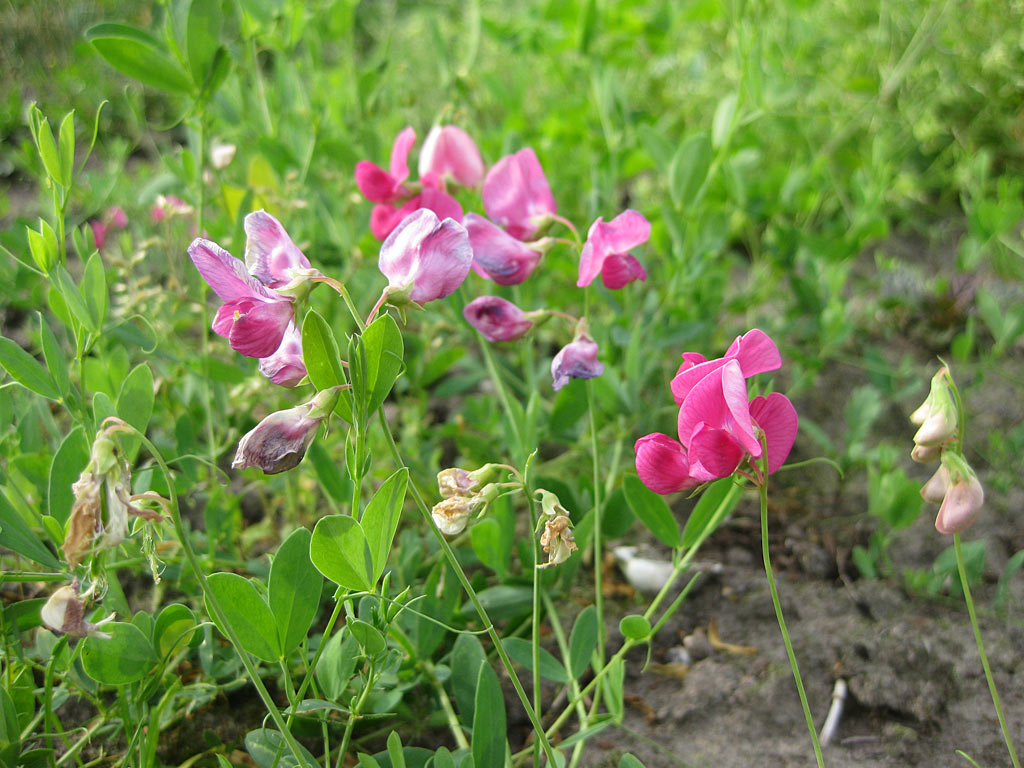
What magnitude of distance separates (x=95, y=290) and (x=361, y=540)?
554mm

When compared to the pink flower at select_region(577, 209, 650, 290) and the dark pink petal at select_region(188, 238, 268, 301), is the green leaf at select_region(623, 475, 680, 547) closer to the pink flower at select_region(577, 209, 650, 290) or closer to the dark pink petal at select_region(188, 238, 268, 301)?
the pink flower at select_region(577, 209, 650, 290)

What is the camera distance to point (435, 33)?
181 cm

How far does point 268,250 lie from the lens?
0.82m

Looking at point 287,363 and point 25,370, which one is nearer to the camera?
point 287,363

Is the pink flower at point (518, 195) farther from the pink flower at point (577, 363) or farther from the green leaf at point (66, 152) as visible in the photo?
the green leaf at point (66, 152)

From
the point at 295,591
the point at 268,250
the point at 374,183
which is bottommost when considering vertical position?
the point at 295,591

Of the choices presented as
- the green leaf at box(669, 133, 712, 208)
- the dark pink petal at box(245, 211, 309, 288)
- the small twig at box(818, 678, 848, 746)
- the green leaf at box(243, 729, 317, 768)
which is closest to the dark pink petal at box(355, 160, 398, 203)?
the dark pink petal at box(245, 211, 309, 288)

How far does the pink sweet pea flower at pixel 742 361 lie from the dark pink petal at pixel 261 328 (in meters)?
0.39

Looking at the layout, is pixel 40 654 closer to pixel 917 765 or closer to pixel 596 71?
pixel 917 765

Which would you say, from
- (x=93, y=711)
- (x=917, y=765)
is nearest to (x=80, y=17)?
(x=93, y=711)

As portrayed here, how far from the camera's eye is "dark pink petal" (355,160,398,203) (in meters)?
1.23

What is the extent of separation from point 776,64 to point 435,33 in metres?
0.78

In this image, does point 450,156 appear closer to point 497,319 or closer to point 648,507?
point 497,319

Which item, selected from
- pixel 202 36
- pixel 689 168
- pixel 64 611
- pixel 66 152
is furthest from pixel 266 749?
pixel 689 168
